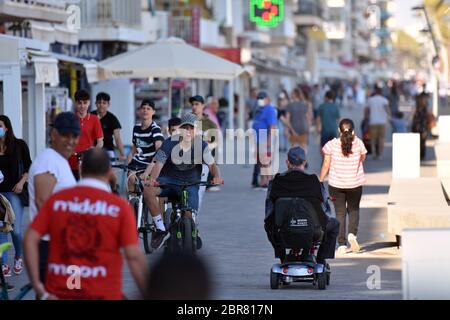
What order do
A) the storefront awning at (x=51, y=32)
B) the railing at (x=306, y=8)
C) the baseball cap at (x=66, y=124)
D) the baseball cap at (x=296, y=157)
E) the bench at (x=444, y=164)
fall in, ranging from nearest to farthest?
1. the baseball cap at (x=66, y=124)
2. the baseball cap at (x=296, y=157)
3. the bench at (x=444, y=164)
4. the storefront awning at (x=51, y=32)
5. the railing at (x=306, y=8)

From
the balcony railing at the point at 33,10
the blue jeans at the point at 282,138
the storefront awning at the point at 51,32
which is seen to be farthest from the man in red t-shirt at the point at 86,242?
the blue jeans at the point at 282,138

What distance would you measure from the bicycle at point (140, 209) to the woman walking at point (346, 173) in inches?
77.7

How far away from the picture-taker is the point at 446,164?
1889 cm

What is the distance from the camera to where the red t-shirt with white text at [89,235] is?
6855 millimetres

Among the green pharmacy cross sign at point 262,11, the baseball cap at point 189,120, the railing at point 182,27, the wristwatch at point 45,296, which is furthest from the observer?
the railing at point 182,27

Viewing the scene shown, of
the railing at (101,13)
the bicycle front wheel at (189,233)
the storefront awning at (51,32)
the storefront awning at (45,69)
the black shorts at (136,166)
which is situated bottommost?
the bicycle front wheel at (189,233)

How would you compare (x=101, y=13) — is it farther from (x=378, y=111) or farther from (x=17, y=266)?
(x=17, y=266)

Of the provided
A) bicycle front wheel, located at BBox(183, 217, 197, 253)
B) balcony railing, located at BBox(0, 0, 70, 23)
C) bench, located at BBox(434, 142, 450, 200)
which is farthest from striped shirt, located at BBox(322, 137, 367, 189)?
balcony railing, located at BBox(0, 0, 70, 23)

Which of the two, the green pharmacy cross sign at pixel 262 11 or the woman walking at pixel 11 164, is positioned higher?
the green pharmacy cross sign at pixel 262 11

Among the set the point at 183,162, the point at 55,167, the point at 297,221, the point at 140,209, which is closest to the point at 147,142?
the point at 140,209

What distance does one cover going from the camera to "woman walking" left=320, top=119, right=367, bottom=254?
47.7 feet

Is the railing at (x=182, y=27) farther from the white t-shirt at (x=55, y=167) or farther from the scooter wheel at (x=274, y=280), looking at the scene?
the white t-shirt at (x=55, y=167)
